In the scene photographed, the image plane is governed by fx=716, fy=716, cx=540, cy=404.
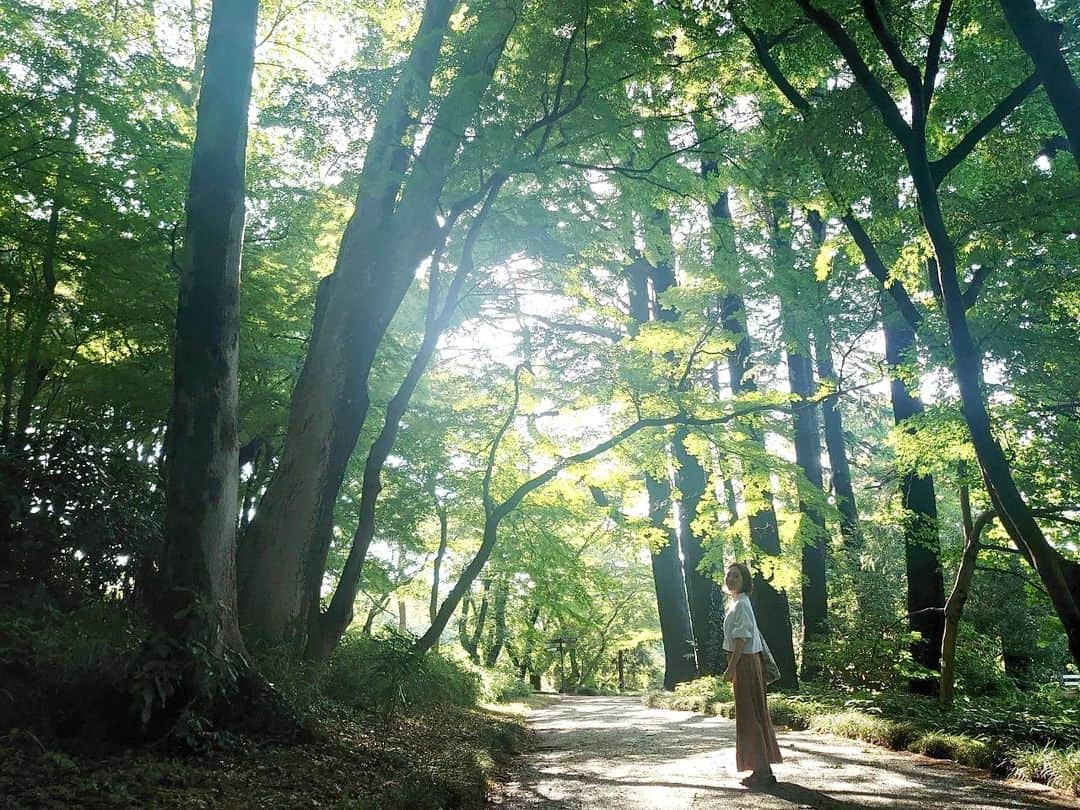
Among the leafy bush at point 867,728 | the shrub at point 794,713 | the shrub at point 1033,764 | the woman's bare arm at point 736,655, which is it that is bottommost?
the shrub at point 794,713

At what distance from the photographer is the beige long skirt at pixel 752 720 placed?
5.64 meters

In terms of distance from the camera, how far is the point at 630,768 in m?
6.69

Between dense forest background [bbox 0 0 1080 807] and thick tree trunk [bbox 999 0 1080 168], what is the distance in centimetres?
2

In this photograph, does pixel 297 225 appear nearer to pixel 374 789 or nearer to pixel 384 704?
pixel 384 704

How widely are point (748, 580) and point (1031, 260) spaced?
4740 millimetres

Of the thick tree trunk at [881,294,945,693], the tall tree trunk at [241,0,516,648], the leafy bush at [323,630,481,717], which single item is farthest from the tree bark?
the leafy bush at [323,630,481,717]

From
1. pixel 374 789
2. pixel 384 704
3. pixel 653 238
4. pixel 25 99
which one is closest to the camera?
pixel 374 789

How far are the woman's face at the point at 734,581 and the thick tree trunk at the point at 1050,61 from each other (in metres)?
4.16

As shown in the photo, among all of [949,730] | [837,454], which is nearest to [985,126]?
[949,730]

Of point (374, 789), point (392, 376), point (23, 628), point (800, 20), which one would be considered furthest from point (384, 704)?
point (800, 20)

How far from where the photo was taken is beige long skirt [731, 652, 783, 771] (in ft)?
18.5

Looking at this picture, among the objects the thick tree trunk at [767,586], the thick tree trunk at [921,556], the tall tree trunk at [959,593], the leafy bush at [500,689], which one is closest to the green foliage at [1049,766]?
the tall tree trunk at [959,593]

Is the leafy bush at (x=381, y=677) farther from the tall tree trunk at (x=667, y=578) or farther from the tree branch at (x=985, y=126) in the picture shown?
the tall tree trunk at (x=667, y=578)

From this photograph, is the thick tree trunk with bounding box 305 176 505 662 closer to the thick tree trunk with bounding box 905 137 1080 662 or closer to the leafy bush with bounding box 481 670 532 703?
the thick tree trunk with bounding box 905 137 1080 662
